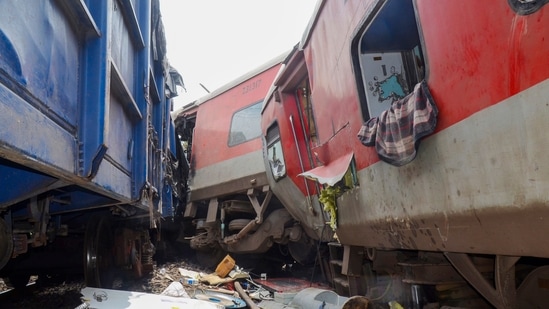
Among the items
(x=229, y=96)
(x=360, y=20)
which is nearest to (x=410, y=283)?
(x=360, y=20)

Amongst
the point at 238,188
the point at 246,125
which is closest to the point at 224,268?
the point at 238,188

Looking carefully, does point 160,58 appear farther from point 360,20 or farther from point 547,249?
point 547,249

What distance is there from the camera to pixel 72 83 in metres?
1.61

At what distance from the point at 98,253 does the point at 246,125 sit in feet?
9.54

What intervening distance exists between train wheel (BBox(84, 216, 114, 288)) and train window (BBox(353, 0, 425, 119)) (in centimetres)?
273

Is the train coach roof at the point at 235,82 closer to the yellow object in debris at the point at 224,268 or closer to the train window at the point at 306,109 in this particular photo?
the train window at the point at 306,109

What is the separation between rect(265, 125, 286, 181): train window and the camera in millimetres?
4621

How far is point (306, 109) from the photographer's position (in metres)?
4.21

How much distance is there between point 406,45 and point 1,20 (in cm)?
246

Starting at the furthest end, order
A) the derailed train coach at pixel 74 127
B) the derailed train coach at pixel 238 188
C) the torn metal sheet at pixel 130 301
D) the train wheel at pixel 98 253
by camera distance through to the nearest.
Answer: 1. the derailed train coach at pixel 238 188
2. the train wheel at pixel 98 253
3. the torn metal sheet at pixel 130 301
4. the derailed train coach at pixel 74 127

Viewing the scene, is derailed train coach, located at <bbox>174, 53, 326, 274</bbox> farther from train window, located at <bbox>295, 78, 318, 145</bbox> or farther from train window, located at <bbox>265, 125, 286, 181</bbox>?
train window, located at <bbox>295, 78, 318, 145</bbox>

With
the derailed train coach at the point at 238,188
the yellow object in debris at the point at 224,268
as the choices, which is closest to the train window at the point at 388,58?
the derailed train coach at the point at 238,188

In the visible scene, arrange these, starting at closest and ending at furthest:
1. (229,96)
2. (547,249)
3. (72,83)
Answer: (547,249) → (72,83) → (229,96)

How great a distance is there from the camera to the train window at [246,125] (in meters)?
5.82
